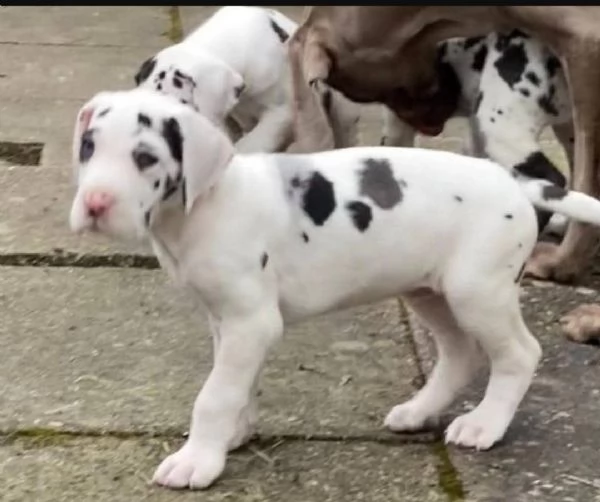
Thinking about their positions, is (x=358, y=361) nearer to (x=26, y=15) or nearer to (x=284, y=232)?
(x=284, y=232)

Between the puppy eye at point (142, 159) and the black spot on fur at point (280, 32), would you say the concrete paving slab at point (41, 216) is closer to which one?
the black spot on fur at point (280, 32)

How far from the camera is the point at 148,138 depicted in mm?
2674

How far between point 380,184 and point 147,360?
84 cm

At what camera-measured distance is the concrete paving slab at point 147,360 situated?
10.4 ft

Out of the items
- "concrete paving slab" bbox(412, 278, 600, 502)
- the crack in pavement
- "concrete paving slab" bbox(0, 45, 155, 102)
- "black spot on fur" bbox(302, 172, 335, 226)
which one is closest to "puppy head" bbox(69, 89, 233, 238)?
"black spot on fur" bbox(302, 172, 335, 226)

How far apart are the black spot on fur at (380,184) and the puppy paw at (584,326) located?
97 cm

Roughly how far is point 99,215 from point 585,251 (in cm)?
196

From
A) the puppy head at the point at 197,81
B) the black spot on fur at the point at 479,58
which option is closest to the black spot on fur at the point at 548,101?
the black spot on fur at the point at 479,58

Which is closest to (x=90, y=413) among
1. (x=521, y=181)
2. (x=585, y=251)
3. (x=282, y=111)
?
(x=521, y=181)

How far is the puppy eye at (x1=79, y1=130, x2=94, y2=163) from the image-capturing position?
266 centimetres

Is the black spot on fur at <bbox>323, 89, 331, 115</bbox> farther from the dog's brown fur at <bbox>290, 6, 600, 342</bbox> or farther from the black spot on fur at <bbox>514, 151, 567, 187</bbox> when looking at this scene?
the black spot on fur at <bbox>514, 151, 567, 187</bbox>

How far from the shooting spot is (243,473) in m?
2.93

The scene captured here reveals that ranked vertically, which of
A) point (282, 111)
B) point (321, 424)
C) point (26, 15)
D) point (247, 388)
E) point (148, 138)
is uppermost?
point (148, 138)

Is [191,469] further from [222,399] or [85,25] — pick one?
[85,25]
